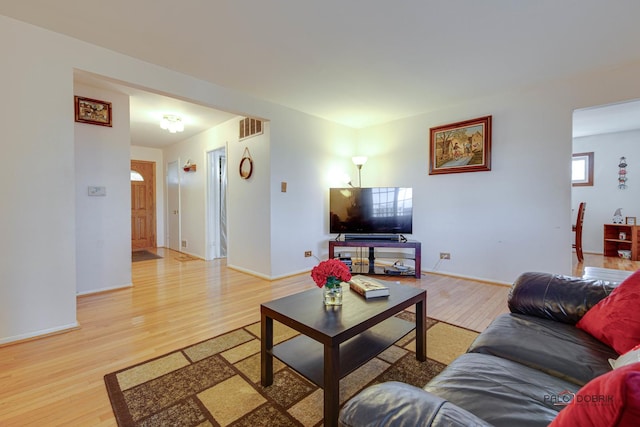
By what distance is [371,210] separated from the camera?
4270mm

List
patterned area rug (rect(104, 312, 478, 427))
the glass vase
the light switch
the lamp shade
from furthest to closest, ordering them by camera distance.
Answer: the lamp shade < the light switch < the glass vase < patterned area rug (rect(104, 312, 478, 427))

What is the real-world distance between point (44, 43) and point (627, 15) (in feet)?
14.2

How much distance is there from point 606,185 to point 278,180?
20.6ft

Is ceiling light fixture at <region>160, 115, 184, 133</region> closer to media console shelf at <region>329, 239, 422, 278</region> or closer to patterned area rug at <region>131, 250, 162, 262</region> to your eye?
patterned area rug at <region>131, 250, 162, 262</region>

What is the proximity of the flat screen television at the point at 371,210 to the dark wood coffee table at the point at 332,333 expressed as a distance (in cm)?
233

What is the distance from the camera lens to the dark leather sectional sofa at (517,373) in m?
0.71

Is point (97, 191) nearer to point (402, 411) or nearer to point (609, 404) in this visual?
point (402, 411)

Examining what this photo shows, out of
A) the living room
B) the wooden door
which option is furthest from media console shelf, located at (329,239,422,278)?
the wooden door

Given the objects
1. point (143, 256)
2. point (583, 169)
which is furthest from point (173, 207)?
point (583, 169)

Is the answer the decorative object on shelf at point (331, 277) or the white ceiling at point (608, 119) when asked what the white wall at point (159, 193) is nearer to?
the decorative object on shelf at point (331, 277)

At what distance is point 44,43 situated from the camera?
2250mm

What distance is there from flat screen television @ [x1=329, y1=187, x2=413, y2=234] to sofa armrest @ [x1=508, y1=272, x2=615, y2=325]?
247cm

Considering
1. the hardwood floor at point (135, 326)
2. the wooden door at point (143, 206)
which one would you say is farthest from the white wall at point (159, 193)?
the hardwood floor at point (135, 326)

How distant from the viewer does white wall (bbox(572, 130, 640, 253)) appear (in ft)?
17.3
